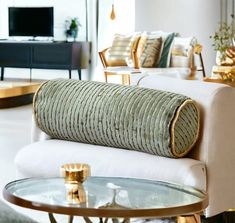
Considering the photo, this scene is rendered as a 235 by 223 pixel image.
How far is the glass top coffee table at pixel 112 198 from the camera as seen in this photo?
192 cm

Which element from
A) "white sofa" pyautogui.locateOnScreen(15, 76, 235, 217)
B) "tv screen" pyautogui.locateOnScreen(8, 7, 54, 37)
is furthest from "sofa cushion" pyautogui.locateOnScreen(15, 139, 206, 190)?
"tv screen" pyautogui.locateOnScreen(8, 7, 54, 37)

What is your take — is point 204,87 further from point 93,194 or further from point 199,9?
point 199,9

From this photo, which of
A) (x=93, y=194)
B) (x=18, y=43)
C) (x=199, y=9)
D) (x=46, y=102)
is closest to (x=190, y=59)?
(x=199, y=9)

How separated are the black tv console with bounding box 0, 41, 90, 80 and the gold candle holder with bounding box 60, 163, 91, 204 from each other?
10036mm

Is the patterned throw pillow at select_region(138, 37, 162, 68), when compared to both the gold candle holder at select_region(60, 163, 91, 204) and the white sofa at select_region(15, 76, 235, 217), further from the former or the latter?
the gold candle holder at select_region(60, 163, 91, 204)

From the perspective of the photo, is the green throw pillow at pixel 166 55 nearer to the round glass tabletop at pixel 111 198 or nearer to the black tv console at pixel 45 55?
the black tv console at pixel 45 55

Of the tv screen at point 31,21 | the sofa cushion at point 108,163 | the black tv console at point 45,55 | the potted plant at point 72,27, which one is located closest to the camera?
the sofa cushion at point 108,163

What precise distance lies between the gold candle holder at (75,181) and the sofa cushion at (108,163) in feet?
2.46

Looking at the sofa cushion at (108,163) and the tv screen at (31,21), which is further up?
the tv screen at (31,21)

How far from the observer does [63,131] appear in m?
3.15

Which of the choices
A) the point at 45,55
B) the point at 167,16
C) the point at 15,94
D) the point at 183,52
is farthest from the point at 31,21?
the point at 183,52

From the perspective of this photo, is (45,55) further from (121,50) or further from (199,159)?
(199,159)

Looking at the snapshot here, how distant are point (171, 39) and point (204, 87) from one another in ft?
21.7

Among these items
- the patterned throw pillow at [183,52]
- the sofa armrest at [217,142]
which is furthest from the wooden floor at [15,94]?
the sofa armrest at [217,142]
